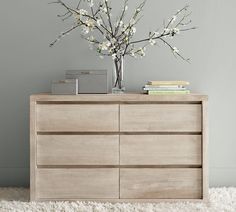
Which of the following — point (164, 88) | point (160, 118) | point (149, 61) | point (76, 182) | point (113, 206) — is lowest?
point (113, 206)

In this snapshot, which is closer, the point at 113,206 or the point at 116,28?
the point at 113,206

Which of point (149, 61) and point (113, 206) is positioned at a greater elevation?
point (149, 61)

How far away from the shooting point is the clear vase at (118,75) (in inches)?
129

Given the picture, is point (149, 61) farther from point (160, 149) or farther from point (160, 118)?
point (160, 149)

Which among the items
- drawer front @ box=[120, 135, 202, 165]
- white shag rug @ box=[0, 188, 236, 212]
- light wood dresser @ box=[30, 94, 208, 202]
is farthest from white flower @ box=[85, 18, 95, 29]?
white shag rug @ box=[0, 188, 236, 212]

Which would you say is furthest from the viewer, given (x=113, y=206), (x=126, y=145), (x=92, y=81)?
(x=92, y=81)

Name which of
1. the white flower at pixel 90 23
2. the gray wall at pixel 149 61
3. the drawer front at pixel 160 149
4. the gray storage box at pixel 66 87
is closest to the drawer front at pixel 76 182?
the drawer front at pixel 160 149

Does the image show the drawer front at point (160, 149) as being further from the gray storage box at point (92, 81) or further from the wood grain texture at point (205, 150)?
the gray storage box at point (92, 81)

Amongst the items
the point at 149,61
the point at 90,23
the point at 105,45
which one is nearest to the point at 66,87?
the point at 105,45

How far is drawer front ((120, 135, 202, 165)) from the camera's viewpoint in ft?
9.78

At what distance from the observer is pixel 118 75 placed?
3324 mm

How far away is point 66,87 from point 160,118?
685mm

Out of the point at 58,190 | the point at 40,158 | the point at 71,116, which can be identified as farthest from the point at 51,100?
the point at 58,190

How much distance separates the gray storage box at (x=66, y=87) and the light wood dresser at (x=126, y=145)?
81mm
